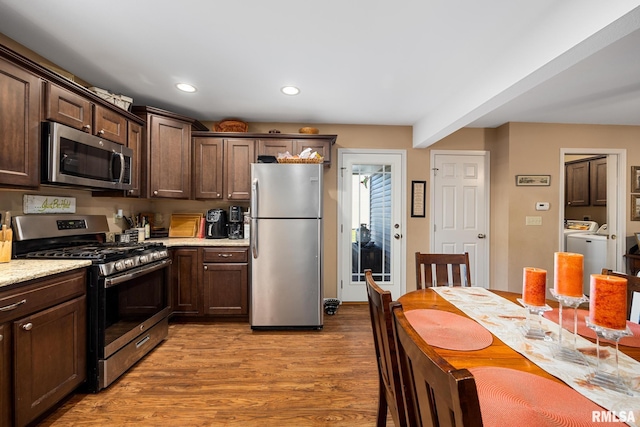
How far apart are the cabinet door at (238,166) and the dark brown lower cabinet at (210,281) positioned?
70 cm

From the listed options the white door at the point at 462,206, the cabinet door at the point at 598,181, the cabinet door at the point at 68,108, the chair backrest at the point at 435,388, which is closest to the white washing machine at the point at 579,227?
the cabinet door at the point at 598,181

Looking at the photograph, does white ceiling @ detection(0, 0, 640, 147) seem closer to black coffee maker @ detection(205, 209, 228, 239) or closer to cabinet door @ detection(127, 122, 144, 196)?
cabinet door @ detection(127, 122, 144, 196)

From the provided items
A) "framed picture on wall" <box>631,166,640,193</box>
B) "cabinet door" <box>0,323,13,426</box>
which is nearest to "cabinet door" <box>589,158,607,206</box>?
"framed picture on wall" <box>631,166,640,193</box>

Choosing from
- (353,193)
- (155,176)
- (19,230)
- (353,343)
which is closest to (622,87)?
(353,193)

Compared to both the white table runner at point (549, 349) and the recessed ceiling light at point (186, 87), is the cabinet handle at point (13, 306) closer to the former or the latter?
the recessed ceiling light at point (186, 87)

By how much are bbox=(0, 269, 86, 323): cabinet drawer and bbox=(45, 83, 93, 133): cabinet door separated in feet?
3.59

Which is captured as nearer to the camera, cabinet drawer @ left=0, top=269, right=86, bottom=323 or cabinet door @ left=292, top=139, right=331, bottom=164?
cabinet drawer @ left=0, top=269, right=86, bottom=323

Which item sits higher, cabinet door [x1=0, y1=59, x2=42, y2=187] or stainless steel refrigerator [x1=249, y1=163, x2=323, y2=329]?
cabinet door [x1=0, y1=59, x2=42, y2=187]

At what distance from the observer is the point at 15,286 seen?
54.1 inches

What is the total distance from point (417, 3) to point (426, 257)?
160 cm

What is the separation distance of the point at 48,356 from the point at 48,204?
1.24 metres

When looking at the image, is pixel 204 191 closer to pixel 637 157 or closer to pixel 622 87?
pixel 622 87

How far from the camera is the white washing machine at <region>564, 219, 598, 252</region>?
411 cm

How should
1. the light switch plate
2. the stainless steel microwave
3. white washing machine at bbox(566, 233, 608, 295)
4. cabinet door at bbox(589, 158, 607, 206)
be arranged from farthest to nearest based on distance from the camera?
cabinet door at bbox(589, 158, 607, 206) → white washing machine at bbox(566, 233, 608, 295) → the light switch plate → the stainless steel microwave
